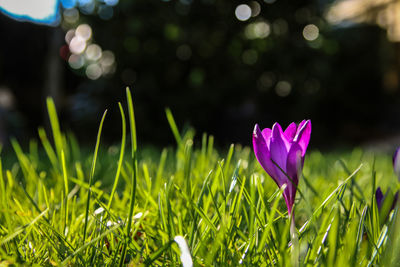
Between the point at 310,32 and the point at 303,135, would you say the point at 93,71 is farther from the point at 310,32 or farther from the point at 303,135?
the point at 303,135

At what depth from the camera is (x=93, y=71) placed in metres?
4.83

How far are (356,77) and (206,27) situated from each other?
8.43 ft

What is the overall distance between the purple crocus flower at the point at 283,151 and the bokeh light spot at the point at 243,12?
4.47m

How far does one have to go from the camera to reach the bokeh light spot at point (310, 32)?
16.4 feet

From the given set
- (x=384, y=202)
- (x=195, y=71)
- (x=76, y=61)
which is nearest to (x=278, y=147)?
(x=384, y=202)

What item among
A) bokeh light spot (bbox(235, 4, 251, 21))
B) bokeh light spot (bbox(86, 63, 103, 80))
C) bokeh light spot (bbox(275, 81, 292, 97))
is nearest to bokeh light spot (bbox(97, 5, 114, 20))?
bokeh light spot (bbox(86, 63, 103, 80))

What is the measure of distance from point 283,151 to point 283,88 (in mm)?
4669

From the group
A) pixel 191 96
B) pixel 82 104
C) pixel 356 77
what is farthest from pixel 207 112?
pixel 356 77

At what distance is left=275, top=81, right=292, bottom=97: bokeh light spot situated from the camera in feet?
16.1

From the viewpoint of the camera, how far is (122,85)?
4605mm

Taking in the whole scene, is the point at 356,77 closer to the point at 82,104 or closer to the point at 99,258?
the point at 82,104

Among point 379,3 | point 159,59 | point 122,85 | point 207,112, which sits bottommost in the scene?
point 207,112

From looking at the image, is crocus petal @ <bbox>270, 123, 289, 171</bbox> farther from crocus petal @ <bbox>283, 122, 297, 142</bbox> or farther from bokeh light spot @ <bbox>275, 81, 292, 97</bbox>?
bokeh light spot @ <bbox>275, 81, 292, 97</bbox>

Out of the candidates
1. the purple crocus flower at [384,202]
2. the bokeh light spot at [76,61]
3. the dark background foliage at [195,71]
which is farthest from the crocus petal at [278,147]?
the bokeh light spot at [76,61]
